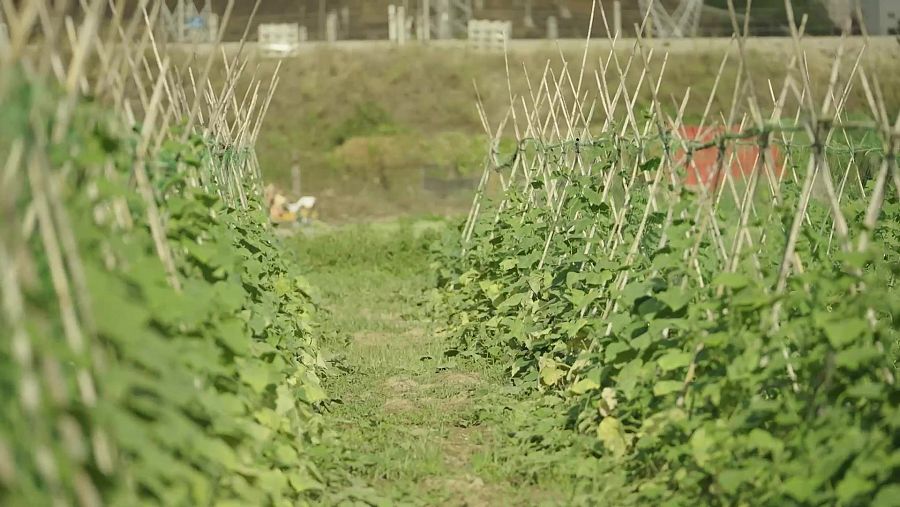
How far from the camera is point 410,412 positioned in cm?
752

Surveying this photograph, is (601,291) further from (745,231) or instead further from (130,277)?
(130,277)

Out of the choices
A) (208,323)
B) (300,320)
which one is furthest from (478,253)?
(208,323)

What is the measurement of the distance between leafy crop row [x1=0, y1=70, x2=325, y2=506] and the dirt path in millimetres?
576

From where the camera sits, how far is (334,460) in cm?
617

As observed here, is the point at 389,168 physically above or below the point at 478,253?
below

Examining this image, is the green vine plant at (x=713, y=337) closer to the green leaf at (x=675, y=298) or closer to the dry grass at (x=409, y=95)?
the green leaf at (x=675, y=298)

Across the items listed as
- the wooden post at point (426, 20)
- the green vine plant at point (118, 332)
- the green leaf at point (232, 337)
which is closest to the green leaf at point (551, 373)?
the green vine plant at point (118, 332)

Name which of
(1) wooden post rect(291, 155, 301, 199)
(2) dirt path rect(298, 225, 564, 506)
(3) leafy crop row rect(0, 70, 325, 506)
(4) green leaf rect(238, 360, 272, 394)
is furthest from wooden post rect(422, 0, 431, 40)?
(4) green leaf rect(238, 360, 272, 394)

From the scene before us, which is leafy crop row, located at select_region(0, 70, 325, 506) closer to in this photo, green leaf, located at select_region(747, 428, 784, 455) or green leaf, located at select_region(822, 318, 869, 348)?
green leaf, located at select_region(747, 428, 784, 455)

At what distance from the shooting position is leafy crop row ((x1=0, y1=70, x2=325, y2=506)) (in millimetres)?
3312

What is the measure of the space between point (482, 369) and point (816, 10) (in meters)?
29.1

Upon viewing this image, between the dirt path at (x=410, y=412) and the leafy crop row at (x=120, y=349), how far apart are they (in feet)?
1.89

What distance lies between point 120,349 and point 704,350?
2.76m

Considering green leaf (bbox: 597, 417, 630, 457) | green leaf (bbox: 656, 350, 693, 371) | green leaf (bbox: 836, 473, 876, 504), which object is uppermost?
green leaf (bbox: 836, 473, 876, 504)
